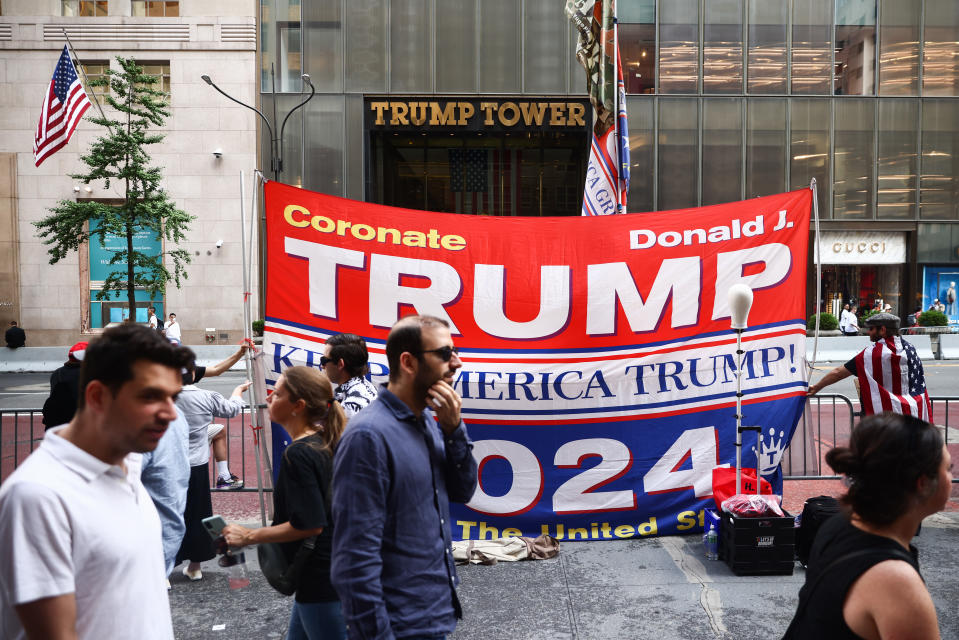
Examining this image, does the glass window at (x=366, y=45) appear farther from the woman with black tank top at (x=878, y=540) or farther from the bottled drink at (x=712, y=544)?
the woman with black tank top at (x=878, y=540)

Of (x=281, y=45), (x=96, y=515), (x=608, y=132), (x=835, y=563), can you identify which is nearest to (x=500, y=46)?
(x=281, y=45)

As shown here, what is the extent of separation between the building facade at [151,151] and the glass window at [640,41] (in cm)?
1391

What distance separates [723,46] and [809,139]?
15.6 ft

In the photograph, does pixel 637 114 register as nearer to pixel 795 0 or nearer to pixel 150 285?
pixel 795 0

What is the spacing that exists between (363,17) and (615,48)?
70.8ft

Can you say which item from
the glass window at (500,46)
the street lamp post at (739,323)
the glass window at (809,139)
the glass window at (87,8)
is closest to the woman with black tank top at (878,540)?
the street lamp post at (739,323)

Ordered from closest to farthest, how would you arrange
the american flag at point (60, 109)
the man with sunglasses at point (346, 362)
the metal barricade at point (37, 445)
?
the man with sunglasses at point (346, 362) < the metal barricade at point (37, 445) < the american flag at point (60, 109)

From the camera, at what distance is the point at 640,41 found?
27.4 meters

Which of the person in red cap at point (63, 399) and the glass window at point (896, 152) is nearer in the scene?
the person in red cap at point (63, 399)

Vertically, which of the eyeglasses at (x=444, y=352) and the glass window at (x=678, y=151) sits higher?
the glass window at (x=678, y=151)

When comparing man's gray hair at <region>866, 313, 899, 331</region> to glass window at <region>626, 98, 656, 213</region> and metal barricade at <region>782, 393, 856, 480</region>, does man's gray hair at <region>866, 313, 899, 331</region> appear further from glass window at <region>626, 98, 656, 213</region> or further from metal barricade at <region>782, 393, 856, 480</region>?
glass window at <region>626, 98, 656, 213</region>

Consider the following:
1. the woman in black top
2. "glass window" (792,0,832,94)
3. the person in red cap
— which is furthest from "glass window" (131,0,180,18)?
the woman in black top

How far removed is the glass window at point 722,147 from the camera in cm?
2738

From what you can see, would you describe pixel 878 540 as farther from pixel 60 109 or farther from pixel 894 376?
pixel 60 109
